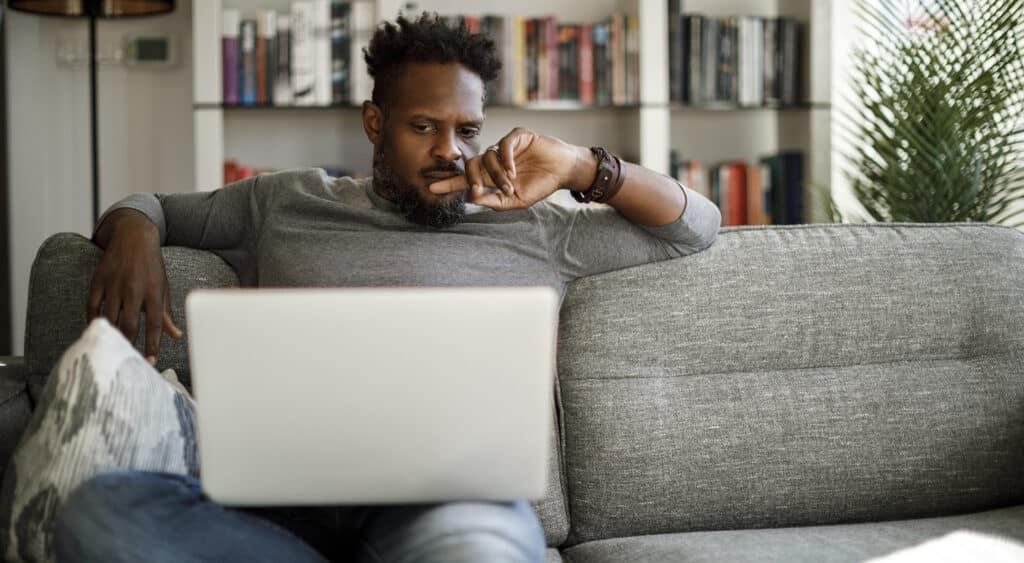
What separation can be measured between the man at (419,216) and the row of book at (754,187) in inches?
72.0

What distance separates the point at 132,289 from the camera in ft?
4.93

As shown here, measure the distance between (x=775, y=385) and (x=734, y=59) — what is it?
83.4 inches

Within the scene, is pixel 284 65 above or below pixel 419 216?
above

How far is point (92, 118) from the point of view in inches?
126

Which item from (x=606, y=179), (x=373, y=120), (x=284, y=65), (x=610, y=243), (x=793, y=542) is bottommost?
(x=793, y=542)

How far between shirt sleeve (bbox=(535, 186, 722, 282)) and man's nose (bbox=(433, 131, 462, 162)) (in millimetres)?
193

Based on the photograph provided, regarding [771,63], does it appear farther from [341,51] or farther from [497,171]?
[497,171]

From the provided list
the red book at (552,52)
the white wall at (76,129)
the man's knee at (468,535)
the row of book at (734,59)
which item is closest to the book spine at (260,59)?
the white wall at (76,129)

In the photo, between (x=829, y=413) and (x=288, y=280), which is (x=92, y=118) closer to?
(x=288, y=280)

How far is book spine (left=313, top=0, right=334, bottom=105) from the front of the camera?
3270 mm

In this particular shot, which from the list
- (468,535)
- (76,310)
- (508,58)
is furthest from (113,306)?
(508,58)

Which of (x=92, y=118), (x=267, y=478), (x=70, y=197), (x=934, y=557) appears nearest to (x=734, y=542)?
(x=934, y=557)

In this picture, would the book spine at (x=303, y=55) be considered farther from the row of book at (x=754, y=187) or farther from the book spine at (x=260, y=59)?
the row of book at (x=754, y=187)

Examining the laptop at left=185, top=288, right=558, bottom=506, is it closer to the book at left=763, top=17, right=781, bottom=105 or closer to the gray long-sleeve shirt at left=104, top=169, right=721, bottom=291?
the gray long-sleeve shirt at left=104, top=169, right=721, bottom=291
